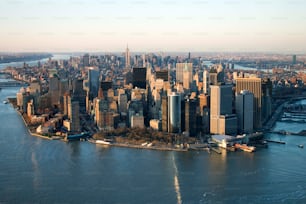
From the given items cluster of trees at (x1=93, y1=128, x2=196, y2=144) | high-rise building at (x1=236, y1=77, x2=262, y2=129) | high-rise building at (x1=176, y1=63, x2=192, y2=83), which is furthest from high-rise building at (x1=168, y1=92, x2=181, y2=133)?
high-rise building at (x1=176, y1=63, x2=192, y2=83)

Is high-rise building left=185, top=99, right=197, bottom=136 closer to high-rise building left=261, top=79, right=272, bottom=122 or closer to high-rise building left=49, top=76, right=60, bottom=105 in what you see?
high-rise building left=261, top=79, right=272, bottom=122

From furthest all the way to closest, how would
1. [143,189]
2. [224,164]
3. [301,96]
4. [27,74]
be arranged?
[27,74] < [301,96] < [224,164] < [143,189]

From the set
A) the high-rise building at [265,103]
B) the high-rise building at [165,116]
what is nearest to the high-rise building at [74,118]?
the high-rise building at [165,116]

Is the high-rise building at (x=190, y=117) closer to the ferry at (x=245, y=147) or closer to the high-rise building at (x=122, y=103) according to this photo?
the ferry at (x=245, y=147)

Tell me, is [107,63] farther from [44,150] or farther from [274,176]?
[274,176]

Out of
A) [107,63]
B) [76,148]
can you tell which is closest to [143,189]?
[76,148]

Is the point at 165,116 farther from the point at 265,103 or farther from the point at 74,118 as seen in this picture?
the point at 265,103
